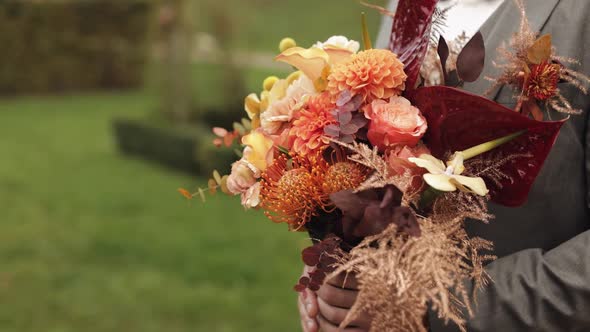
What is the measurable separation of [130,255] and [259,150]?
14.5 ft

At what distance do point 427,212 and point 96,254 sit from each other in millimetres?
4812

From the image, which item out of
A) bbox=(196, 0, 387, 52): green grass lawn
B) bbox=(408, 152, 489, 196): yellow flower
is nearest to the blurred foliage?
bbox=(196, 0, 387, 52): green grass lawn

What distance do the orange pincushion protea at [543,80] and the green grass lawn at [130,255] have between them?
11.1 feet

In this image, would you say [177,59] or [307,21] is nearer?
[177,59]

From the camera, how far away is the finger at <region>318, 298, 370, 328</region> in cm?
163

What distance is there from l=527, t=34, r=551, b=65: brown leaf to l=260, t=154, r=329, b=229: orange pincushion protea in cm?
47

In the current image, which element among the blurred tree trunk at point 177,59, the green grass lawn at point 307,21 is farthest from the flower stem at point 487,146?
the green grass lawn at point 307,21

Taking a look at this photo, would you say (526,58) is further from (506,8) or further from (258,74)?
(258,74)

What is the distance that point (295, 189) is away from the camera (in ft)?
5.15

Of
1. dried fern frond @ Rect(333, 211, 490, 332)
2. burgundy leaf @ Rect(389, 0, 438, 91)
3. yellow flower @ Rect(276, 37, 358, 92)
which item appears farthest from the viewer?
yellow flower @ Rect(276, 37, 358, 92)

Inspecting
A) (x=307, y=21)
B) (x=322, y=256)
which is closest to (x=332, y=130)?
(x=322, y=256)

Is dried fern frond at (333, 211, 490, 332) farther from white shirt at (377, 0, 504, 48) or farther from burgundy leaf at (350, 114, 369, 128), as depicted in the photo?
white shirt at (377, 0, 504, 48)

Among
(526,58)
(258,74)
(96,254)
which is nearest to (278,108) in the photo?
(526,58)

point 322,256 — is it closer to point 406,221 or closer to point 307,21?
point 406,221
